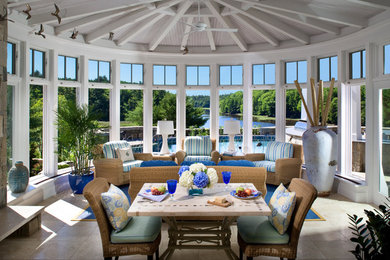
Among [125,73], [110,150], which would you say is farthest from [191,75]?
[110,150]

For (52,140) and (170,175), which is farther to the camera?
(52,140)

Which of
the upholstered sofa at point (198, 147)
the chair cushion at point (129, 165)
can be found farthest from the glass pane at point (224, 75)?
the chair cushion at point (129, 165)

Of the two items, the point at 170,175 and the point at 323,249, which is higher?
the point at 170,175

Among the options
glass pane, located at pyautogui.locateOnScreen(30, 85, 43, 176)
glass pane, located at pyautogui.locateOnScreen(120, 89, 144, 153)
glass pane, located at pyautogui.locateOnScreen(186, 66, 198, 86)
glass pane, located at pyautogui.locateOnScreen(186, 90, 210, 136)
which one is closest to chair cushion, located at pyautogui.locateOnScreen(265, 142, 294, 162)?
glass pane, located at pyautogui.locateOnScreen(186, 90, 210, 136)

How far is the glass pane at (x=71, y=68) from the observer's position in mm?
6586

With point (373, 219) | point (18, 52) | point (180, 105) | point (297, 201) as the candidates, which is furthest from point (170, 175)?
point (180, 105)

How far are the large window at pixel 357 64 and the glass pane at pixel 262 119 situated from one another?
1.95 metres

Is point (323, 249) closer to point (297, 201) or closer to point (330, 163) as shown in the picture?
point (297, 201)

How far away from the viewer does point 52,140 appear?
610 cm

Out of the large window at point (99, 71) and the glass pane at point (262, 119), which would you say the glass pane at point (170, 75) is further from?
the glass pane at point (262, 119)

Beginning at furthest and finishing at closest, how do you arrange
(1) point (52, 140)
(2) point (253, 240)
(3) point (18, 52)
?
(1) point (52, 140), (3) point (18, 52), (2) point (253, 240)

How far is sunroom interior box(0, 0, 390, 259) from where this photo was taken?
4.30 metres

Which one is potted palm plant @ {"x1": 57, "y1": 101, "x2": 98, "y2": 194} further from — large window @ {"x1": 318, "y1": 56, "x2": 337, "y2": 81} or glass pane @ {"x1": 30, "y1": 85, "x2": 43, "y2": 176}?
large window @ {"x1": 318, "y1": 56, "x2": 337, "y2": 81}

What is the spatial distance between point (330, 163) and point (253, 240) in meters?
3.32
